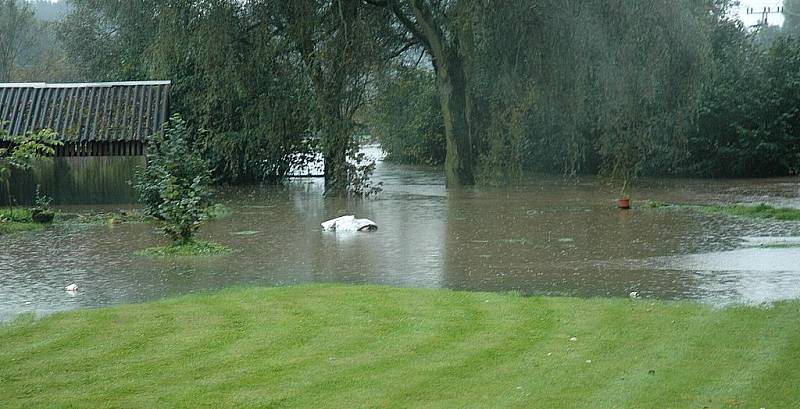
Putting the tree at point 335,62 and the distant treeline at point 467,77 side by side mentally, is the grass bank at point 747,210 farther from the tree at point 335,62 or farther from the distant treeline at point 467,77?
the tree at point 335,62

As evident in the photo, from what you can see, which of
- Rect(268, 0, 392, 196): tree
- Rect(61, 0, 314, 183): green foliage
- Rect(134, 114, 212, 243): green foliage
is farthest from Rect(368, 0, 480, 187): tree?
Rect(134, 114, 212, 243): green foliage

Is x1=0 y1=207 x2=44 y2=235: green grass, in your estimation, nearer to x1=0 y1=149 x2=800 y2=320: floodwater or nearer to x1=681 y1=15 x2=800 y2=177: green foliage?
x1=0 y1=149 x2=800 y2=320: floodwater

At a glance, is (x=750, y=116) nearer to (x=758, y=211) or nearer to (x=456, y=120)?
(x=456, y=120)

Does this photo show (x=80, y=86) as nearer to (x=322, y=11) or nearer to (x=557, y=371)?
(x=322, y=11)

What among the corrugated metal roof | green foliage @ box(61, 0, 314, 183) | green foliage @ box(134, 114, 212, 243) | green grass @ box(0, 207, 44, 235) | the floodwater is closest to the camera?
the floodwater

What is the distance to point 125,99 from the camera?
24.3 m

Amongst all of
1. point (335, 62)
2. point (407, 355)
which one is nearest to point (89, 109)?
point (335, 62)

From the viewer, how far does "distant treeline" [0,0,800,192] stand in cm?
2494

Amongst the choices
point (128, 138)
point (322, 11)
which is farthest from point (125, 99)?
point (322, 11)

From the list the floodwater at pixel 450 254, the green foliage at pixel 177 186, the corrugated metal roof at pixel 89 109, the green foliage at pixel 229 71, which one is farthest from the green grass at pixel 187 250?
the corrugated metal roof at pixel 89 109

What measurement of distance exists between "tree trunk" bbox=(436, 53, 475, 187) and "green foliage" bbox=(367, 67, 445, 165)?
502 centimetres

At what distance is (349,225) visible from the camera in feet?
58.4

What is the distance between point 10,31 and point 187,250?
48.3m

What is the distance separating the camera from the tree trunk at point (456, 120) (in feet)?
91.5
